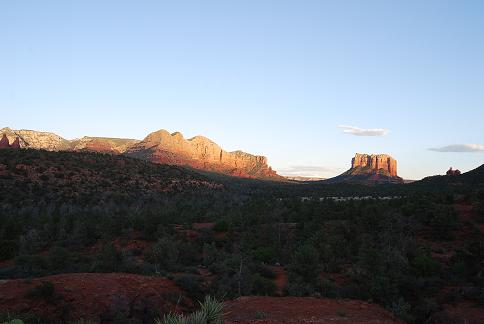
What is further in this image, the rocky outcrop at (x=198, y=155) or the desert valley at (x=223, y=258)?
the rocky outcrop at (x=198, y=155)

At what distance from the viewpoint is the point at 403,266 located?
15398mm

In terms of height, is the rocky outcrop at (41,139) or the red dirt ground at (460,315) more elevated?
→ the rocky outcrop at (41,139)

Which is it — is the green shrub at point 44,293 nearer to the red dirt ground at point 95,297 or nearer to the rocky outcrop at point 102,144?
the red dirt ground at point 95,297

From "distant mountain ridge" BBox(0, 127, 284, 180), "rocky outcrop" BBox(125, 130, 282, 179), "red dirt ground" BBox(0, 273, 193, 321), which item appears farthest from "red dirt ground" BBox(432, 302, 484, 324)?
"rocky outcrop" BBox(125, 130, 282, 179)

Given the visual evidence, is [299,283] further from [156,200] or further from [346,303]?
[156,200]

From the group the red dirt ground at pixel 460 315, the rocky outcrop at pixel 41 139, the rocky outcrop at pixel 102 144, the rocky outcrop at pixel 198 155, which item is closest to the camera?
the red dirt ground at pixel 460 315

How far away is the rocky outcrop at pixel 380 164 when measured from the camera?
16338cm

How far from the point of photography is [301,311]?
10672 mm

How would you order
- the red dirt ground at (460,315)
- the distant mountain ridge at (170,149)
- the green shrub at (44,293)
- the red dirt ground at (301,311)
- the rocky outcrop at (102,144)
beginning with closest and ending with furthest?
the red dirt ground at (301,311) → the red dirt ground at (460,315) → the green shrub at (44,293) → the rocky outcrop at (102,144) → the distant mountain ridge at (170,149)

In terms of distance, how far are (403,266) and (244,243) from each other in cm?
1034

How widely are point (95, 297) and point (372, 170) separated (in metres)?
161

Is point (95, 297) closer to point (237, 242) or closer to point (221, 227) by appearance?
point (237, 242)

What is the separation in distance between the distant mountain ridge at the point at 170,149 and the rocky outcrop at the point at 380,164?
3814 cm

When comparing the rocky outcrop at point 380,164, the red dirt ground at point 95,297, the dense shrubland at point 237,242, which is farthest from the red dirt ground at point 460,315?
the rocky outcrop at point 380,164
